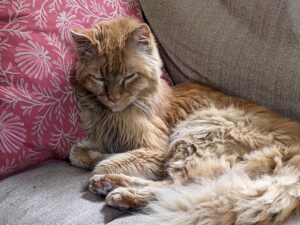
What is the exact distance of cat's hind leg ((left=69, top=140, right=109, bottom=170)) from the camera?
165cm

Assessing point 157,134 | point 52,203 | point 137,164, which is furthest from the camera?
point 157,134

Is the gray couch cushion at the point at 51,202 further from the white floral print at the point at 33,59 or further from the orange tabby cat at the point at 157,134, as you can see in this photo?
the white floral print at the point at 33,59

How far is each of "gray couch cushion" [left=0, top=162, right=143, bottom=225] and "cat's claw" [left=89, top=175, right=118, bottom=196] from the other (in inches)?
0.9

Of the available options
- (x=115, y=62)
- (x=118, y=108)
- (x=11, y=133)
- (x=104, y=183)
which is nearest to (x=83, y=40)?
(x=115, y=62)

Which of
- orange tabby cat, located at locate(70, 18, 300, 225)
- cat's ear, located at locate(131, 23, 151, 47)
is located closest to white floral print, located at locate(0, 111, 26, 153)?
orange tabby cat, located at locate(70, 18, 300, 225)

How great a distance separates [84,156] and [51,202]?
0.93ft

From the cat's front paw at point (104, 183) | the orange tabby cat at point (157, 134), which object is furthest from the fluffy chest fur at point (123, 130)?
the cat's front paw at point (104, 183)

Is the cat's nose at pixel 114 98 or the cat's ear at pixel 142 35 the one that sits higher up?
the cat's ear at pixel 142 35

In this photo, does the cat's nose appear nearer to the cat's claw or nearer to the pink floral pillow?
the pink floral pillow

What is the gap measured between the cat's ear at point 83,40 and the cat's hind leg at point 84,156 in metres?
0.34

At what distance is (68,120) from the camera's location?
64.3 inches

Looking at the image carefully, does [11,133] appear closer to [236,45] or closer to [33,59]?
[33,59]

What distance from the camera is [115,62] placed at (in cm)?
163

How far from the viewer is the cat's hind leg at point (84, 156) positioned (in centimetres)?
165
